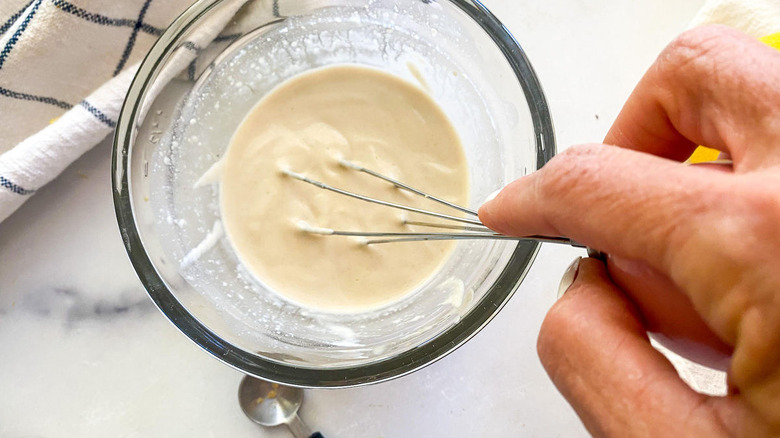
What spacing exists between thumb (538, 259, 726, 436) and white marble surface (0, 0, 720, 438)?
35 centimetres

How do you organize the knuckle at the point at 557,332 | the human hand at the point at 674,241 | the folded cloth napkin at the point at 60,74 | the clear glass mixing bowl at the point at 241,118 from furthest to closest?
1. the folded cloth napkin at the point at 60,74
2. the clear glass mixing bowl at the point at 241,118
3. the knuckle at the point at 557,332
4. the human hand at the point at 674,241

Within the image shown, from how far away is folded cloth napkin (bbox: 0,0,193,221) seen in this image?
2.57 feet

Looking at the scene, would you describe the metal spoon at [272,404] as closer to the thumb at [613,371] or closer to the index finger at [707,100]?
the thumb at [613,371]

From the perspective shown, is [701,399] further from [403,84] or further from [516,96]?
[403,84]

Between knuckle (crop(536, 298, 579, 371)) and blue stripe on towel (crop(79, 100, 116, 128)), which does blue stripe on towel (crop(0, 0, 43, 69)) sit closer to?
blue stripe on towel (crop(79, 100, 116, 128))

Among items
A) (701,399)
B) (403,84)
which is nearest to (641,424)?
(701,399)

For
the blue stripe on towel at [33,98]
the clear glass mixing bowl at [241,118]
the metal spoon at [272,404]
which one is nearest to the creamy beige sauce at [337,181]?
the clear glass mixing bowl at [241,118]

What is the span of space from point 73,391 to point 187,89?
473mm

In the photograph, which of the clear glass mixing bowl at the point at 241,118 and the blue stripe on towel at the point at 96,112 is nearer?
the clear glass mixing bowl at the point at 241,118

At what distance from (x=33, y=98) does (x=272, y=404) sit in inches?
22.0

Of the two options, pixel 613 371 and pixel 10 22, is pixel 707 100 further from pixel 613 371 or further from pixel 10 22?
pixel 10 22

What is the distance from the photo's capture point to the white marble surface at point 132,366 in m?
0.83

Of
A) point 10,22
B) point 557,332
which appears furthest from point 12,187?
point 557,332

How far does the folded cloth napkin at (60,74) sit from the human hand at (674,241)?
0.60 meters
